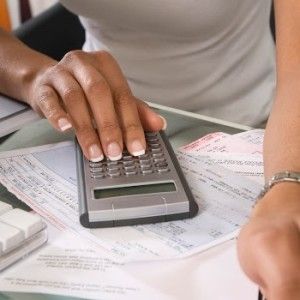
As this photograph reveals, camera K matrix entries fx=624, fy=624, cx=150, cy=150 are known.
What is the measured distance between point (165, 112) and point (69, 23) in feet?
2.02

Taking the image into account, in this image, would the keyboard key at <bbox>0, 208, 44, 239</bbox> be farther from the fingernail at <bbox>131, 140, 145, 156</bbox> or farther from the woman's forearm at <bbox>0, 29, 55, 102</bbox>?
the woman's forearm at <bbox>0, 29, 55, 102</bbox>

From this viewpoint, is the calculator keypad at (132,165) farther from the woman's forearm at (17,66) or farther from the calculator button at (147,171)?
the woman's forearm at (17,66)

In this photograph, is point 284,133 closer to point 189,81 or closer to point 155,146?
point 155,146

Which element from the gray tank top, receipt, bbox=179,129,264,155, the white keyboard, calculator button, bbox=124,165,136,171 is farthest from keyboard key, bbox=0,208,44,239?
the gray tank top

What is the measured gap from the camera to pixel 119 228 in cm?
53

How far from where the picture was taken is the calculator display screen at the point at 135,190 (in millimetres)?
544

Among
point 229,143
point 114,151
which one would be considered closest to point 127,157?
point 114,151

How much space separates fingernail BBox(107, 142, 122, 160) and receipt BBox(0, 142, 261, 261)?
0.14ft

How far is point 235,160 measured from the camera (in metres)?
0.64

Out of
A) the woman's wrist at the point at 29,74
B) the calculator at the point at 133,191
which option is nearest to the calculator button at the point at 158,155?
the calculator at the point at 133,191

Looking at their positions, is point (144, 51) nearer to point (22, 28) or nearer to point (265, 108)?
point (265, 108)

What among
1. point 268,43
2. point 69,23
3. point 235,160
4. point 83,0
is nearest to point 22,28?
point 69,23

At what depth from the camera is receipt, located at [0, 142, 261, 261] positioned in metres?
0.51

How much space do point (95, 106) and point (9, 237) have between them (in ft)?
0.68
